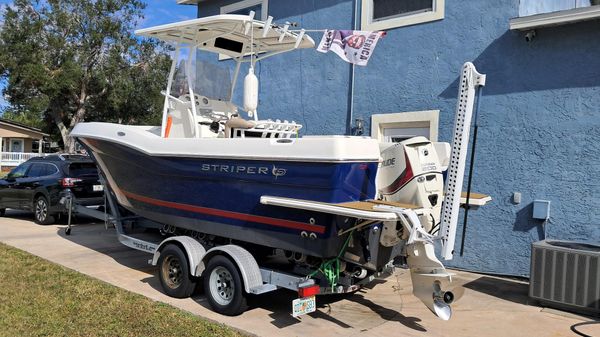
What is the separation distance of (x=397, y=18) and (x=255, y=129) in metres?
3.80

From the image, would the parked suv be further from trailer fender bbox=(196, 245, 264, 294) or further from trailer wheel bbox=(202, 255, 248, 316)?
trailer fender bbox=(196, 245, 264, 294)

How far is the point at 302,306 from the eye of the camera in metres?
4.80

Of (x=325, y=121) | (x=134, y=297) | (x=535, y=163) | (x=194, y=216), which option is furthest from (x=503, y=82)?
(x=134, y=297)

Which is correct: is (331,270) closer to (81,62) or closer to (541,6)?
(541,6)

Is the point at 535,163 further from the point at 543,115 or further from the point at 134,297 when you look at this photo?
the point at 134,297

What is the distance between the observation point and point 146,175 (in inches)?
254

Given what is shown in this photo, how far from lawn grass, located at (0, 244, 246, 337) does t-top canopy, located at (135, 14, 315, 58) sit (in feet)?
10.7

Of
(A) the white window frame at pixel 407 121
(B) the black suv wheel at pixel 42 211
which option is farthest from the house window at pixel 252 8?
(B) the black suv wheel at pixel 42 211

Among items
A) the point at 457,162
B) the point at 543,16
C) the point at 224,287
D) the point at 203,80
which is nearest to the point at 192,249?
the point at 224,287

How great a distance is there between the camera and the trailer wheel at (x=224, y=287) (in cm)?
523

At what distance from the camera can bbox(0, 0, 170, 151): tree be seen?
2712cm

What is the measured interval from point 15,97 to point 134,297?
28.0 m

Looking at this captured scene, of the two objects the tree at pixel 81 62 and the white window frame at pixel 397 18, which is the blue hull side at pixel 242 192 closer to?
the white window frame at pixel 397 18

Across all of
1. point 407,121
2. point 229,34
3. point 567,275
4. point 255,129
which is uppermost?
point 229,34
